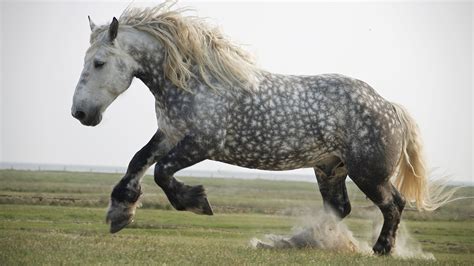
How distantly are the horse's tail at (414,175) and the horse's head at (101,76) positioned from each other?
3432 mm

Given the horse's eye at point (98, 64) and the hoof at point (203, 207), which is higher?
the horse's eye at point (98, 64)

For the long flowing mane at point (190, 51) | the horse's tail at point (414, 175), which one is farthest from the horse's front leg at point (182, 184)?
the horse's tail at point (414, 175)

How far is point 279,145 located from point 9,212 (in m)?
12.8

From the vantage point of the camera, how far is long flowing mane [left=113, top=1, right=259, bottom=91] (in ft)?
24.2

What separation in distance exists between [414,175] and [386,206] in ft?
3.05

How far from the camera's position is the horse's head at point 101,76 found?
23.2 feet

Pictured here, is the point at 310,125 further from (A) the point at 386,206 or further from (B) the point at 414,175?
(B) the point at 414,175

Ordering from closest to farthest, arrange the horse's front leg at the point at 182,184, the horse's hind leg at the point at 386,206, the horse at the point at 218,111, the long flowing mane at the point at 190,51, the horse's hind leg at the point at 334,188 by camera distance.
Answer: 1. the horse's front leg at the point at 182,184
2. the horse at the point at 218,111
3. the long flowing mane at the point at 190,51
4. the horse's hind leg at the point at 386,206
5. the horse's hind leg at the point at 334,188

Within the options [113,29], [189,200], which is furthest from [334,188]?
[113,29]

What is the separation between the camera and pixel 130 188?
729 centimetres

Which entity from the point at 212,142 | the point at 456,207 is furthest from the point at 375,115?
the point at 456,207

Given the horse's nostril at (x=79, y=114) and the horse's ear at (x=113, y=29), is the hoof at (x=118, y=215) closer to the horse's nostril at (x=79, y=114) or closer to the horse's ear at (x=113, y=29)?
the horse's nostril at (x=79, y=114)

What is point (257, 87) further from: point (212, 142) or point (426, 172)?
point (426, 172)

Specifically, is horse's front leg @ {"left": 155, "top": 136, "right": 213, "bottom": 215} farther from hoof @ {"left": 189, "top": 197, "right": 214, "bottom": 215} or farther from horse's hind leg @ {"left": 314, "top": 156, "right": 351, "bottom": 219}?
horse's hind leg @ {"left": 314, "top": 156, "right": 351, "bottom": 219}
